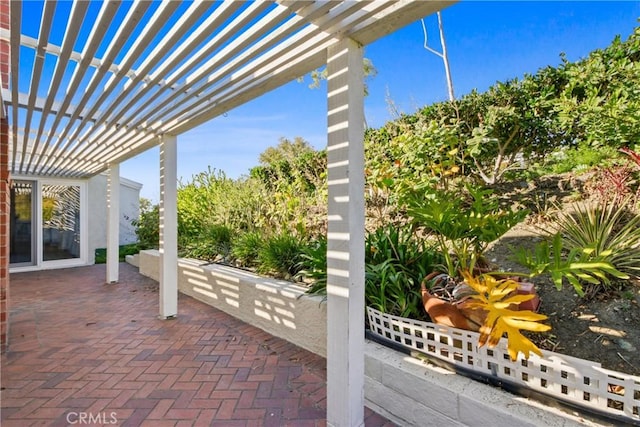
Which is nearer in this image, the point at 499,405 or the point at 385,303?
the point at 499,405

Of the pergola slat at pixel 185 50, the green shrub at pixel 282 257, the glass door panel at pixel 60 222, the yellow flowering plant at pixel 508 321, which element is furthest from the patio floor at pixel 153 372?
the glass door panel at pixel 60 222

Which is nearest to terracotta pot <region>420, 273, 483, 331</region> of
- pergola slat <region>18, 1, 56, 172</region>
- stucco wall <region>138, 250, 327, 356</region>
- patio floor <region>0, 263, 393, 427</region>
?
patio floor <region>0, 263, 393, 427</region>

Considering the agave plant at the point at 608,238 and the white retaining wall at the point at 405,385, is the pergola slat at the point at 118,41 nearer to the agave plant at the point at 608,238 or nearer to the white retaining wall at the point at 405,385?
the white retaining wall at the point at 405,385

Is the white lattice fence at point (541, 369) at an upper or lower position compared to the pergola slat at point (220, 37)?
lower

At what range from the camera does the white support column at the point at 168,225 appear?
14.3 feet

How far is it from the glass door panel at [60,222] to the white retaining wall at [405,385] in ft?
26.3

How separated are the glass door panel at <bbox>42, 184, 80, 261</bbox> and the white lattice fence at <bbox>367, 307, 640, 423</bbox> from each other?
10290 millimetres

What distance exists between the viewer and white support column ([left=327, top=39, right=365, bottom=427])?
202 cm

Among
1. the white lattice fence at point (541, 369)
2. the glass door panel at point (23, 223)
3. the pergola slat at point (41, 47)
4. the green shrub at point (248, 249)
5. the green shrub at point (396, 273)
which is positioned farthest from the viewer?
the glass door panel at point (23, 223)

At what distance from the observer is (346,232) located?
6.68 feet

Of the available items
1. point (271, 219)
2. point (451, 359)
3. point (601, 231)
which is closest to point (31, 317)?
point (271, 219)

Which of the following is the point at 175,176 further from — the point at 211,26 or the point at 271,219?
the point at 211,26

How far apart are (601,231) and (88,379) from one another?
4.60m

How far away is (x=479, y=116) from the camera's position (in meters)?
4.30
